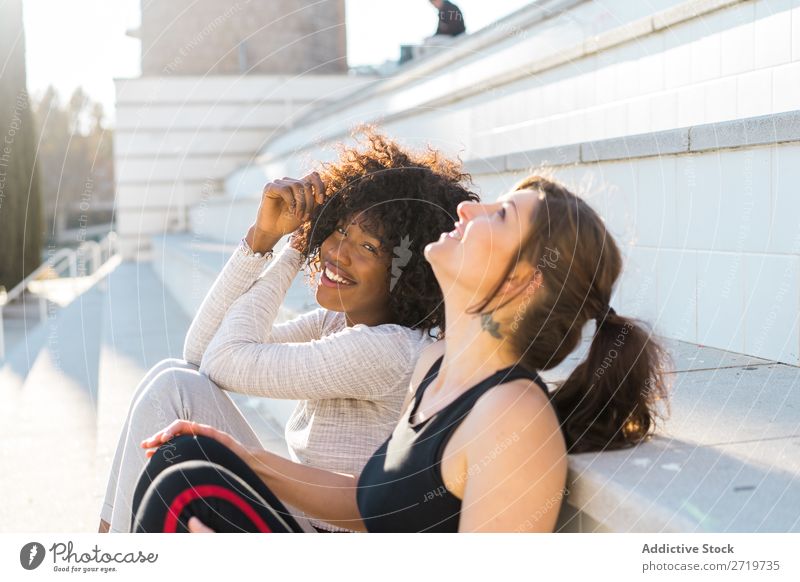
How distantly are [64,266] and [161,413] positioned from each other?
9880mm

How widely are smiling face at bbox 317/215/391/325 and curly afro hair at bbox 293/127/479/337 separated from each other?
2cm

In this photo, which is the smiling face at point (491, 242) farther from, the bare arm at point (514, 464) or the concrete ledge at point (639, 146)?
the concrete ledge at point (639, 146)

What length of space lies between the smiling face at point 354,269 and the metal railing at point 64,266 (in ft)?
13.4

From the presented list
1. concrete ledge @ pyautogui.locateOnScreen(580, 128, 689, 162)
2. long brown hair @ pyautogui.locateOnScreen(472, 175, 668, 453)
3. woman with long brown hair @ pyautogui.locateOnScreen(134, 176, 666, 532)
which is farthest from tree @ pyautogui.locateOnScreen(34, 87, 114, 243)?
long brown hair @ pyautogui.locateOnScreen(472, 175, 668, 453)

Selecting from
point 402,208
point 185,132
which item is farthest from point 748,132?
point 185,132

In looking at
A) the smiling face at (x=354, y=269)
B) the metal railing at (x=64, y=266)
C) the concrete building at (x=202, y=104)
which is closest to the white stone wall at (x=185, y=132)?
the concrete building at (x=202, y=104)

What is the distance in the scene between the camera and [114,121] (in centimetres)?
1034

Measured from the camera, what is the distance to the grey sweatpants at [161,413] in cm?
160

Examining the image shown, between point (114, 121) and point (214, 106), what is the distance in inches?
47.0

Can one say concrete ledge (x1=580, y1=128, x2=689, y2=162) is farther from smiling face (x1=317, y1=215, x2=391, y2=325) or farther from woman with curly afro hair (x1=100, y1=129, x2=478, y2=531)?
smiling face (x1=317, y1=215, x2=391, y2=325)

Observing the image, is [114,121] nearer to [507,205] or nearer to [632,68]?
[632,68]

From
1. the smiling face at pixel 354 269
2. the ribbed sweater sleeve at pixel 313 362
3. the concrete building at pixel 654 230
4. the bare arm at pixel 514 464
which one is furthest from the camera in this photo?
the smiling face at pixel 354 269

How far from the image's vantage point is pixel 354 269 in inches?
65.5
